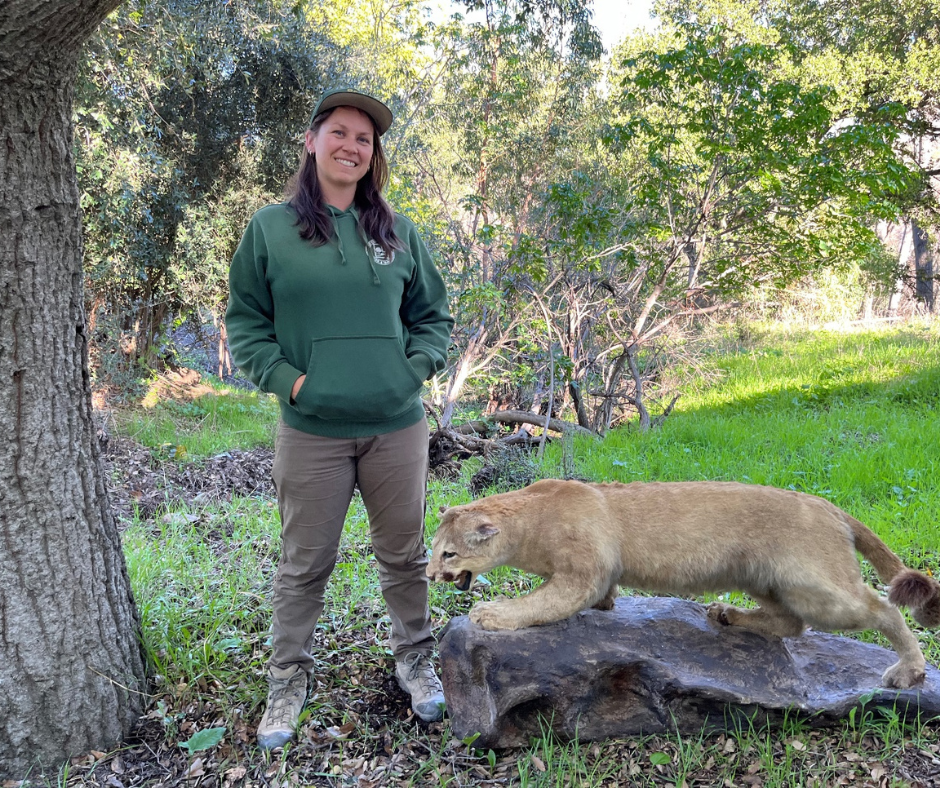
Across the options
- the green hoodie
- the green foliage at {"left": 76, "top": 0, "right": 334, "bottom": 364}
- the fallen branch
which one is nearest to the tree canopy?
the green foliage at {"left": 76, "top": 0, "right": 334, "bottom": 364}

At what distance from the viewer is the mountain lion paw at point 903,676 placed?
9.97 feet

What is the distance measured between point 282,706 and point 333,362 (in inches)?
64.5

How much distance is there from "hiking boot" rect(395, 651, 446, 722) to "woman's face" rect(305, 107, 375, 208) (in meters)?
2.27

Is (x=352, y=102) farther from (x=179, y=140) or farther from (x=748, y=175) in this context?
(x=179, y=140)

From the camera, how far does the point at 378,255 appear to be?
327 cm

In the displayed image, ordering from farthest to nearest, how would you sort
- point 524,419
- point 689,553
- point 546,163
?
point 546,163
point 524,419
point 689,553

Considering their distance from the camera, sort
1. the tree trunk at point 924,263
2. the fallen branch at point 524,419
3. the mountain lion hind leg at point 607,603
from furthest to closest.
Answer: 1. the tree trunk at point 924,263
2. the fallen branch at point 524,419
3. the mountain lion hind leg at point 607,603

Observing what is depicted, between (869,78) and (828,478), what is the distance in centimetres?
993

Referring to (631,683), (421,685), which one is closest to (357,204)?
(421,685)

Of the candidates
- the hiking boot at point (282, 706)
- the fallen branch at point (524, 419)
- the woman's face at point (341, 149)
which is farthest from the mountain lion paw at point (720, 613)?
the fallen branch at point (524, 419)

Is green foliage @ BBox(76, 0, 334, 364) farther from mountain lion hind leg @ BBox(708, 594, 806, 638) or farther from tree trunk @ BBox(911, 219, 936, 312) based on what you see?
tree trunk @ BBox(911, 219, 936, 312)

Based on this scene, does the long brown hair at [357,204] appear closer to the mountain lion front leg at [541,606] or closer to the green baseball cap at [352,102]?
the green baseball cap at [352,102]

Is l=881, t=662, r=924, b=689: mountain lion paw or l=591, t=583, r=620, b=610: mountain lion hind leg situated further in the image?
l=591, t=583, r=620, b=610: mountain lion hind leg

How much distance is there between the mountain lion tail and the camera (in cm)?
284
